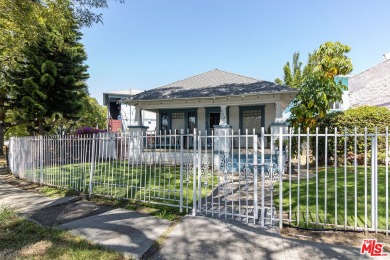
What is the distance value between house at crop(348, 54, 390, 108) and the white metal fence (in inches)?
343

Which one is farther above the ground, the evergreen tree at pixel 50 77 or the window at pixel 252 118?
the evergreen tree at pixel 50 77

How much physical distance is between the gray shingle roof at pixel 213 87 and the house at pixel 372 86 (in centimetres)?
1069

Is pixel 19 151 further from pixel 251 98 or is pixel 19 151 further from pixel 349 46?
pixel 349 46

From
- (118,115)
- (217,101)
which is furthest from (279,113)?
(118,115)

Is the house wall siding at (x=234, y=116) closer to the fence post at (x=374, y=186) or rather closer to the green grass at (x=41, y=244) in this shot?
the fence post at (x=374, y=186)

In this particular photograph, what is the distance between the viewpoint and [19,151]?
987cm

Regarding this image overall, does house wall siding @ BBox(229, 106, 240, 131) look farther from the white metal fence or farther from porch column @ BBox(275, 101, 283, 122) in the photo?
the white metal fence

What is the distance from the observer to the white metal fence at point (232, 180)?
14.2 ft

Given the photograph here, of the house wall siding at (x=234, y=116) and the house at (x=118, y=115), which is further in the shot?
the house at (x=118, y=115)

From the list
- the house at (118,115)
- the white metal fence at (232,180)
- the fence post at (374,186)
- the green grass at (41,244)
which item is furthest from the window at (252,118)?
the house at (118,115)

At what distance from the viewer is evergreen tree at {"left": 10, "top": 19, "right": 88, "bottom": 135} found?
47.7 ft

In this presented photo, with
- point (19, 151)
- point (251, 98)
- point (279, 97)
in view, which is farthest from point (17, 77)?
point (279, 97)

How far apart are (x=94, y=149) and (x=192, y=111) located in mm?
9285

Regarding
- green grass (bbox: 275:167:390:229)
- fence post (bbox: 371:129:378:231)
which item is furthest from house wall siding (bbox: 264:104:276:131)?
fence post (bbox: 371:129:378:231)
